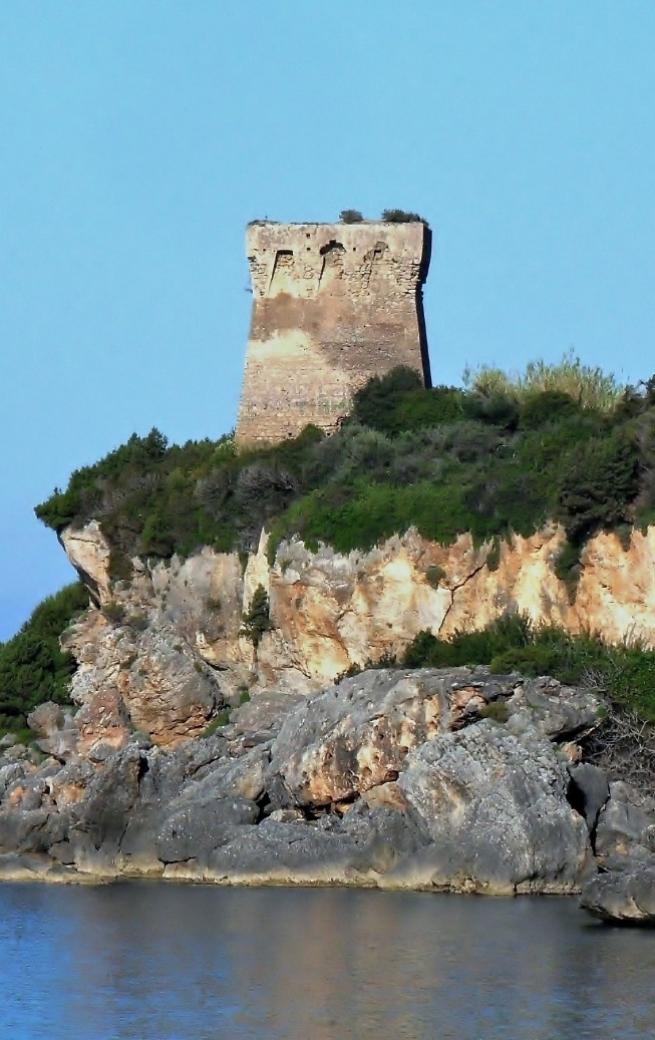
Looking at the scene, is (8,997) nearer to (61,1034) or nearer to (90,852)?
(61,1034)

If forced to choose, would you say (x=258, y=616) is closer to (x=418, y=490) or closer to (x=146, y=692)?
(x=146, y=692)

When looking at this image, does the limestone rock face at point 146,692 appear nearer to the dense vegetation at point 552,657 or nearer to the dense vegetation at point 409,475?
the dense vegetation at point 409,475

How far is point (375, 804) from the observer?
38.9 meters

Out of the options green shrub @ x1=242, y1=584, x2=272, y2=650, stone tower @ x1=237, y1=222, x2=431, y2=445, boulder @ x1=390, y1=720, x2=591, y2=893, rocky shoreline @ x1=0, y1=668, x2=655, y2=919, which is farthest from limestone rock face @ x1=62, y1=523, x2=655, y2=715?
boulder @ x1=390, y1=720, x2=591, y2=893

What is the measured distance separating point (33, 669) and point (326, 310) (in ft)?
33.6

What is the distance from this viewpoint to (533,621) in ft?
142

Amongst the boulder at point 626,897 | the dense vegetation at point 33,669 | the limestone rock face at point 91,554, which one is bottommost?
the boulder at point 626,897

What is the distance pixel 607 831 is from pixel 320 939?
7.08 meters

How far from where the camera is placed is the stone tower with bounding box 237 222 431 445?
52.4m

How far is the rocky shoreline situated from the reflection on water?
2.91 ft

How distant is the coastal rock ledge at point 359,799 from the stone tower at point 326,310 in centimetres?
961

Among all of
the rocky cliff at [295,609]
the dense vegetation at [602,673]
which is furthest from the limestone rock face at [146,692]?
the dense vegetation at [602,673]

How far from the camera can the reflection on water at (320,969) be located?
2688cm

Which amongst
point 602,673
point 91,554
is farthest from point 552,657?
point 91,554
